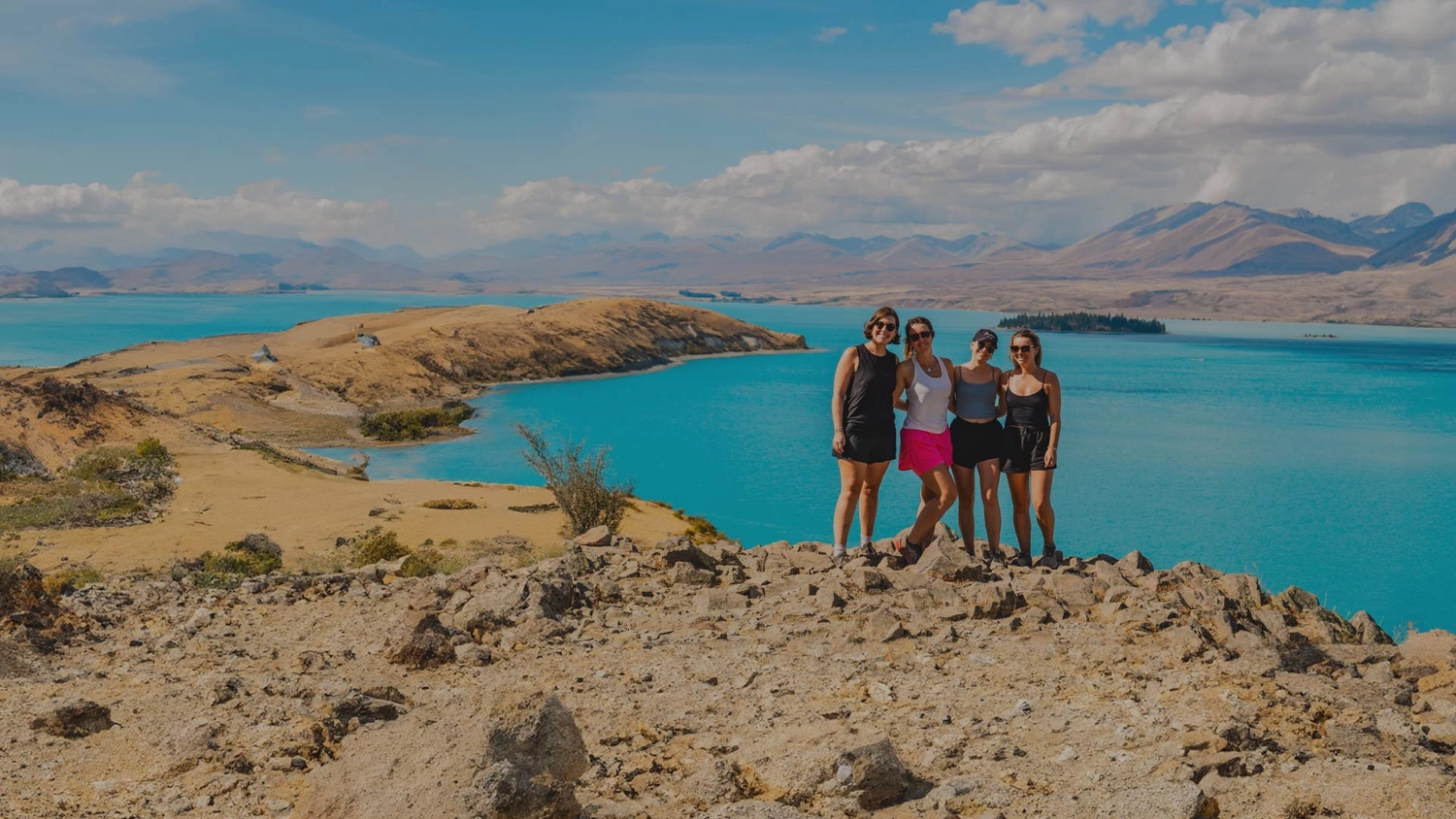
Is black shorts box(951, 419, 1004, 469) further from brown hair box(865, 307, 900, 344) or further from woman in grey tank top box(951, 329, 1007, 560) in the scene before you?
brown hair box(865, 307, 900, 344)

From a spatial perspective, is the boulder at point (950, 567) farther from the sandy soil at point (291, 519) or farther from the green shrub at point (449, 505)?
the green shrub at point (449, 505)

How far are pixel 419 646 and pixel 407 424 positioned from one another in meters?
41.7

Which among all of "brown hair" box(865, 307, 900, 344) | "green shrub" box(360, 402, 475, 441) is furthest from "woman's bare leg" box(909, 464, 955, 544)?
"green shrub" box(360, 402, 475, 441)

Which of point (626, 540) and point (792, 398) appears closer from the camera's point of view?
point (626, 540)

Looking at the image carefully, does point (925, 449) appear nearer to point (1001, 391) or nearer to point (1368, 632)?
point (1001, 391)

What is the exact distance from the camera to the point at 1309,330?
178 metres

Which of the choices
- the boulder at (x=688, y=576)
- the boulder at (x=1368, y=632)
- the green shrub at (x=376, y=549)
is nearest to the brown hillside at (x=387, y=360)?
the green shrub at (x=376, y=549)

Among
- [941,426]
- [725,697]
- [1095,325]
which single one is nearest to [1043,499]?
[941,426]

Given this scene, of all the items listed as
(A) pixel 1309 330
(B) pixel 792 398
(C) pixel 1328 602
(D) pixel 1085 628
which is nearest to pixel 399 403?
(B) pixel 792 398

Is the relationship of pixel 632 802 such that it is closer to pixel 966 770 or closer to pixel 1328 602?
pixel 966 770

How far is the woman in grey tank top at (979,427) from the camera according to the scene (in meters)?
9.72

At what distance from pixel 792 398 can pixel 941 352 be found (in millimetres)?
37166

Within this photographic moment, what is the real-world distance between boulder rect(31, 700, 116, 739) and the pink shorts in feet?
22.0

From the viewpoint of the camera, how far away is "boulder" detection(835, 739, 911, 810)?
4836 mm
